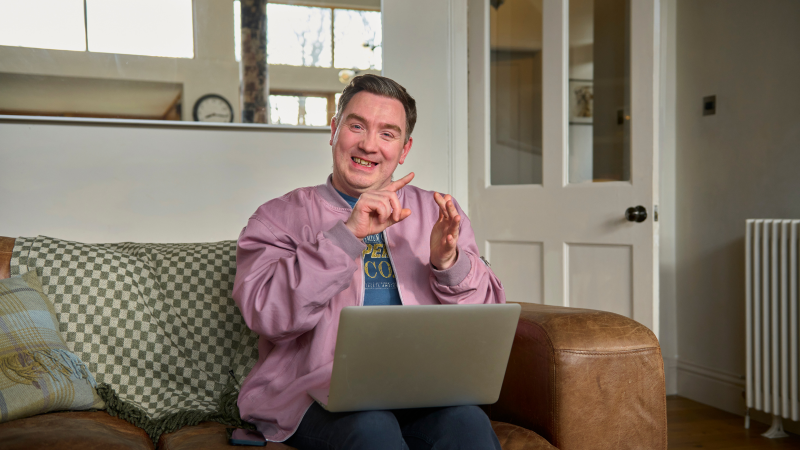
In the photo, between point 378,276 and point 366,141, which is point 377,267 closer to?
point 378,276

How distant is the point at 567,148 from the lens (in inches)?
97.1

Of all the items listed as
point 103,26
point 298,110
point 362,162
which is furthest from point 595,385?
point 103,26

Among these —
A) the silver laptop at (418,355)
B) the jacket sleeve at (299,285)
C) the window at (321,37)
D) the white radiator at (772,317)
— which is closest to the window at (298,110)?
the window at (321,37)

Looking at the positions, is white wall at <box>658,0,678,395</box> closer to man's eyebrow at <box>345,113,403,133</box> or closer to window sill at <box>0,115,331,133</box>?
window sill at <box>0,115,331,133</box>

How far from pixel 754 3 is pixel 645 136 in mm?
1013

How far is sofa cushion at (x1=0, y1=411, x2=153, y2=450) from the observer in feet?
3.39

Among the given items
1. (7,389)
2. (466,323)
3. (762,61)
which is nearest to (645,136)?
(762,61)

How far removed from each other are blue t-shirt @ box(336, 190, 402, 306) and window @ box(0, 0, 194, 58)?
3.79ft

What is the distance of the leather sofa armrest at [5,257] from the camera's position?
4.78 feet

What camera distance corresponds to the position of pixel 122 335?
145 centimetres

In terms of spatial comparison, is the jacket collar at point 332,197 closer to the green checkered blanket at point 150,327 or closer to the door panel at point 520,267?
the green checkered blanket at point 150,327

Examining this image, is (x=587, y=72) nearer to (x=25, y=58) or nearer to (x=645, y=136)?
(x=645, y=136)

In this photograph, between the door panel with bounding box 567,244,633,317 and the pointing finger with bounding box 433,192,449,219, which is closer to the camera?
the pointing finger with bounding box 433,192,449,219

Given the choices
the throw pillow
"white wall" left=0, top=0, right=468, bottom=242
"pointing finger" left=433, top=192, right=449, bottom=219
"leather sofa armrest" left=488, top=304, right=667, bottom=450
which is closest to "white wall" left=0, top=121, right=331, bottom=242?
"white wall" left=0, top=0, right=468, bottom=242
